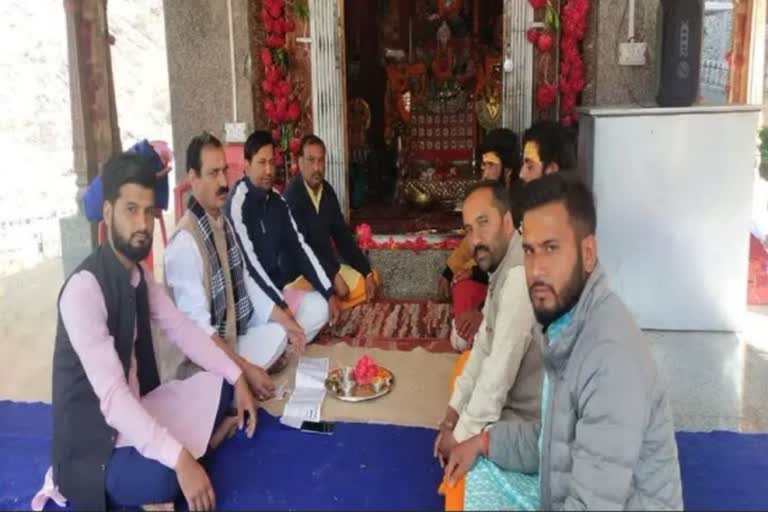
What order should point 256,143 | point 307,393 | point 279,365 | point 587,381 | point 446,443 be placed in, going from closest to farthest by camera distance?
point 587,381 < point 446,443 < point 307,393 < point 279,365 < point 256,143

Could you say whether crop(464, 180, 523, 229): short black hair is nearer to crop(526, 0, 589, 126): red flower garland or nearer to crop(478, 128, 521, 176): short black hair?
crop(478, 128, 521, 176): short black hair

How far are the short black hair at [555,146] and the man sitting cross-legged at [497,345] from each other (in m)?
1.20

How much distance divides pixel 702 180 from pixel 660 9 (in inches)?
40.1

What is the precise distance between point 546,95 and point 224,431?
10.6ft

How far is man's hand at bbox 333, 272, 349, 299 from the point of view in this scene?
4680mm

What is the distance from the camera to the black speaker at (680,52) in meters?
4.40

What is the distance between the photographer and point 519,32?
514 cm

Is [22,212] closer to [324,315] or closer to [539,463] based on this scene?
[324,315]

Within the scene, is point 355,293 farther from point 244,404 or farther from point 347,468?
point 347,468

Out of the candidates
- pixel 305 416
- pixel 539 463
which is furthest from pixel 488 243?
pixel 305 416

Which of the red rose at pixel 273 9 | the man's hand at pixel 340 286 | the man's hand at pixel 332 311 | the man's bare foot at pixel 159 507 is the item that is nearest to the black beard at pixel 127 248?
the man's bare foot at pixel 159 507

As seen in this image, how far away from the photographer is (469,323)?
3.78m

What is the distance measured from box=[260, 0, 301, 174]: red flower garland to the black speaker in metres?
2.40

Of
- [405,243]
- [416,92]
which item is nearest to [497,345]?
[405,243]
